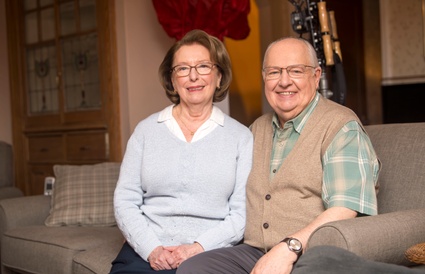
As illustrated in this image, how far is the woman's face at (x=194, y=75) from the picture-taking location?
2.06 m

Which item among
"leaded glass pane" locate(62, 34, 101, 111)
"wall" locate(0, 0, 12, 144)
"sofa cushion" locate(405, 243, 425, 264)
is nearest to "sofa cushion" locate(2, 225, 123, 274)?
"sofa cushion" locate(405, 243, 425, 264)

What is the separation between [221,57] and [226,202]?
515mm

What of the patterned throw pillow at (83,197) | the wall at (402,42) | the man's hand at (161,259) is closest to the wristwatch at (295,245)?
the man's hand at (161,259)

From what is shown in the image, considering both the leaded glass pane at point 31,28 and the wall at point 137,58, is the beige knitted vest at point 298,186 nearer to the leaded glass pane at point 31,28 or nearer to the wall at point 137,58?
the wall at point 137,58

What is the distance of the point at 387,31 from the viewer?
6.01 meters

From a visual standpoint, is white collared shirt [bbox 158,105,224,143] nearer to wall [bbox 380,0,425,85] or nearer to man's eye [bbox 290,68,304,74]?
man's eye [bbox 290,68,304,74]

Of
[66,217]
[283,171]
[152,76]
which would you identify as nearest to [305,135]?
[283,171]

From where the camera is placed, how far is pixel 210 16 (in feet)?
11.2

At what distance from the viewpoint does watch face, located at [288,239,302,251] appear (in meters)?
1.63

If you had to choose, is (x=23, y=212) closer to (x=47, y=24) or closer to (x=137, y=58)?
(x=137, y=58)

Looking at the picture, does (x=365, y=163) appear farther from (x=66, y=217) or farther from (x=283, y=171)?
(x=66, y=217)

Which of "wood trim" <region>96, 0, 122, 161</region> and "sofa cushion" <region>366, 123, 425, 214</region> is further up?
"wood trim" <region>96, 0, 122, 161</region>

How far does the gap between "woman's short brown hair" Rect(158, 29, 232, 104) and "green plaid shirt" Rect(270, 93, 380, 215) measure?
0.57 meters

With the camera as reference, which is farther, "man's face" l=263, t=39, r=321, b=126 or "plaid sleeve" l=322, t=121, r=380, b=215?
"man's face" l=263, t=39, r=321, b=126
